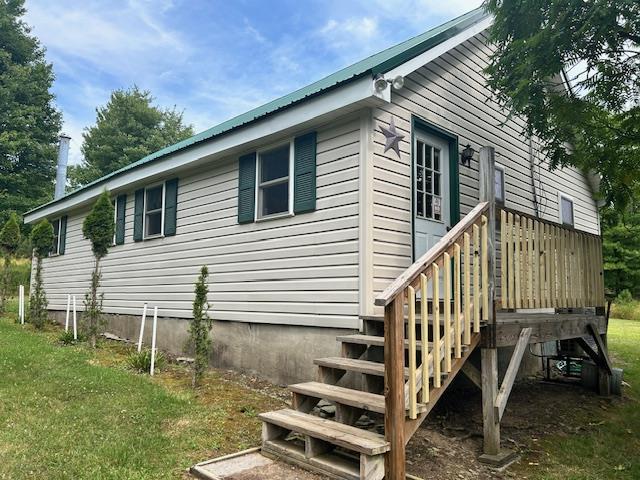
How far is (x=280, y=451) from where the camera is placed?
3447 millimetres

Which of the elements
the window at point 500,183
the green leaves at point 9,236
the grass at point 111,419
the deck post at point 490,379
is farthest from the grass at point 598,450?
the green leaves at point 9,236

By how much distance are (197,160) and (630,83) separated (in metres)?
5.63

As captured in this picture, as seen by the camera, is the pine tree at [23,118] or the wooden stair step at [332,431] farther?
the pine tree at [23,118]

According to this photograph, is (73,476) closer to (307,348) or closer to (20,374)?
(307,348)

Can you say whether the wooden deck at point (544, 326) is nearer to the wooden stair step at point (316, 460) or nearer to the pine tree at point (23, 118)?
the wooden stair step at point (316, 460)

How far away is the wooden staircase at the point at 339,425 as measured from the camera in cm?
298

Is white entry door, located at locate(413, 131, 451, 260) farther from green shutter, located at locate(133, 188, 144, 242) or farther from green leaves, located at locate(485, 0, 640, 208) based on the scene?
green shutter, located at locate(133, 188, 144, 242)

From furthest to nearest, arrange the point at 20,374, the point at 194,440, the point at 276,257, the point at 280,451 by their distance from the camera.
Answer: the point at 276,257 < the point at 20,374 < the point at 194,440 < the point at 280,451

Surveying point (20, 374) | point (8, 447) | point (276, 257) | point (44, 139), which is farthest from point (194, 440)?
point (44, 139)

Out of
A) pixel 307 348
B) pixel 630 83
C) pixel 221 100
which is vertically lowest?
pixel 307 348

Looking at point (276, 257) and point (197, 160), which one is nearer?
point (276, 257)

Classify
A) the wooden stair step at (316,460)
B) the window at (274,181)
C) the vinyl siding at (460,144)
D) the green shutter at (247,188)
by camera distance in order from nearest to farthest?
the wooden stair step at (316,460) < the vinyl siding at (460,144) < the window at (274,181) < the green shutter at (247,188)

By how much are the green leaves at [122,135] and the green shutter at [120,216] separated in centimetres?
1933

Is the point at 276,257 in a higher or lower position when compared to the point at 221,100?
lower
